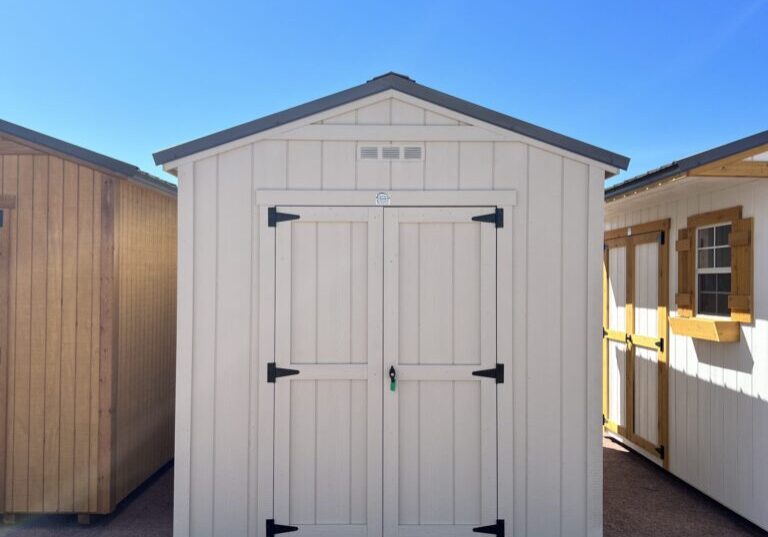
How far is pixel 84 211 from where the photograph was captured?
4328 millimetres

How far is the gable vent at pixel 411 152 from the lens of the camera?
151 inches

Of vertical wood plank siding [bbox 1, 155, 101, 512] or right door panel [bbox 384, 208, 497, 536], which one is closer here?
right door panel [bbox 384, 208, 497, 536]

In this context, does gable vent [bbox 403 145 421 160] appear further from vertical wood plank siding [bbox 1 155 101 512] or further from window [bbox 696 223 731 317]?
window [bbox 696 223 731 317]

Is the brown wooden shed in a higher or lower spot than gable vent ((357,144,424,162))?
lower

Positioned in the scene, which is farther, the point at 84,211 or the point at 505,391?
→ the point at 84,211

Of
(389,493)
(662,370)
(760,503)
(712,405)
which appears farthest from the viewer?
(662,370)

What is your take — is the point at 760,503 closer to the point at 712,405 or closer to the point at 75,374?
the point at 712,405

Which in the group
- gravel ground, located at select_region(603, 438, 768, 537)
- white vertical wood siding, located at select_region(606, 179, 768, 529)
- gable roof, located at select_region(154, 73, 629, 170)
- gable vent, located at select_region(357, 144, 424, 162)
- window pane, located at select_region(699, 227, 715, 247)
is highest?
gable roof, located at select_region(154, 73, 629, 170)

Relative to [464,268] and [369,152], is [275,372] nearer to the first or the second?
[464,268]

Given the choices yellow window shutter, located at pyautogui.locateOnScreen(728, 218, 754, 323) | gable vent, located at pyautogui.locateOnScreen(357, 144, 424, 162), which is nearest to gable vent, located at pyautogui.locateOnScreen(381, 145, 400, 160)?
gable vent, located at pyautogui.locateOnScreen(357, 144, 424, 162)

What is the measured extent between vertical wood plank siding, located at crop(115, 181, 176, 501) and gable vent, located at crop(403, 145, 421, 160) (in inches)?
88.0

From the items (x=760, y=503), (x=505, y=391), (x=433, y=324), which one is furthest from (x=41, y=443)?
(x=760, y=503)

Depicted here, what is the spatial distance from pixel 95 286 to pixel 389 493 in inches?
103

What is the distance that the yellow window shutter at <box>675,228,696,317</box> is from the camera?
5.09 m
